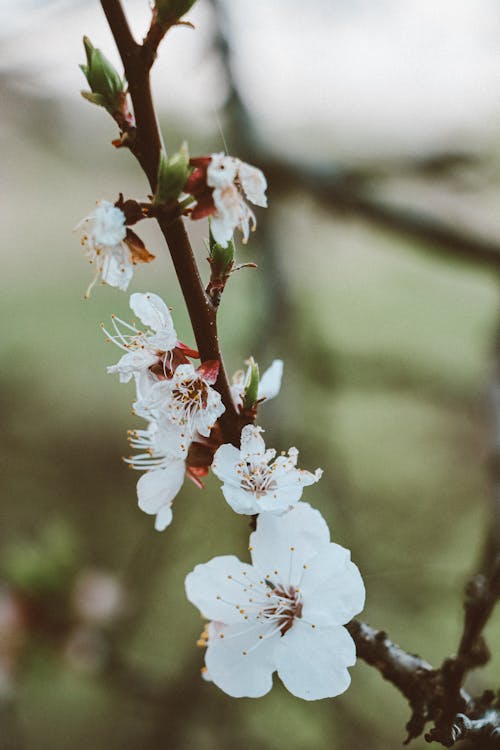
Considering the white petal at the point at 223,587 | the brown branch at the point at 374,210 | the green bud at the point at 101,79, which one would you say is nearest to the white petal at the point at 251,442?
the white petal at the point at 223,587

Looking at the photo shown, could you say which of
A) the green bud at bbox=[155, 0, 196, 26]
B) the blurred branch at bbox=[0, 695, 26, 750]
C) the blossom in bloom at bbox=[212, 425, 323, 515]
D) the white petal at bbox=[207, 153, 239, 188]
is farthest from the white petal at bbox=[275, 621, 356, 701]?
the blurred branch at bbox=[0, 695, 26, 750]

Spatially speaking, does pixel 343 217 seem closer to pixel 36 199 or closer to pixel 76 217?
pixel 76 217

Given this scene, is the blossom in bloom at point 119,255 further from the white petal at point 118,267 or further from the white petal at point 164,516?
the white petal at point 164,516

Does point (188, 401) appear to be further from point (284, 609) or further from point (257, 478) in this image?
point (284, 609)

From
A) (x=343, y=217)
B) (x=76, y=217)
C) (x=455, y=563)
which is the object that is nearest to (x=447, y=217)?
(x=343, y=217)

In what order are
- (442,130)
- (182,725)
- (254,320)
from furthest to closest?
(442,130), (254,320), (182,725)

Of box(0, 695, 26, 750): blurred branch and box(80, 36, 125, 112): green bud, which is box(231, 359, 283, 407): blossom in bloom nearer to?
box(80, 36, 125, 112): green bud
